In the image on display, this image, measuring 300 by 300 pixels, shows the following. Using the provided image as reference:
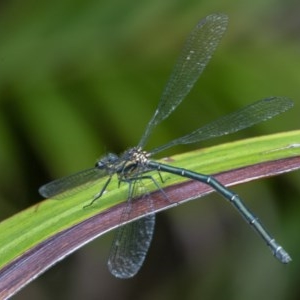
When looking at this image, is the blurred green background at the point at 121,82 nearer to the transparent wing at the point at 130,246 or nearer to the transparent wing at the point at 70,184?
the transparent wing at the point at 70,184

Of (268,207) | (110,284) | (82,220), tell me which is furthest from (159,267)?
(82,220)

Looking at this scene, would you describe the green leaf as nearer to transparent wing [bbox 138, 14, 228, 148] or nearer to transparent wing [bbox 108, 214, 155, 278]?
transparent wing [bbox 108, 214, 155, 278]

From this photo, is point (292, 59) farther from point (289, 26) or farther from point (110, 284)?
point (110, 284)

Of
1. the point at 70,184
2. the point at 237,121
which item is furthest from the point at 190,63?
the point at 70,184

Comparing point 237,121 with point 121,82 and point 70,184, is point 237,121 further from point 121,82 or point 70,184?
point 70,184

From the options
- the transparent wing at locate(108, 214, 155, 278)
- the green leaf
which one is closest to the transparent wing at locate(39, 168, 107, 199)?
the green leaf
